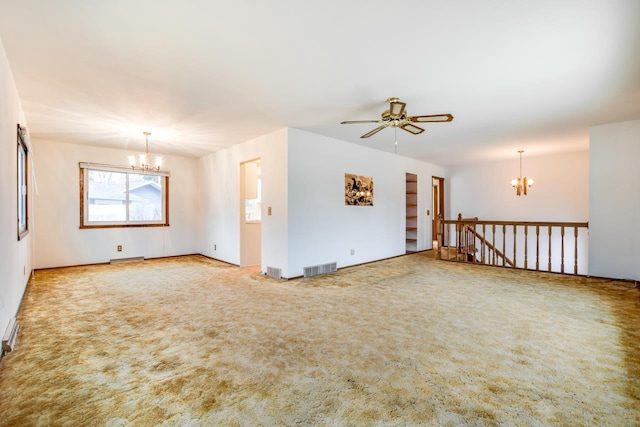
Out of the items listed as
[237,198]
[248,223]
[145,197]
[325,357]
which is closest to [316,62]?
[325,357]

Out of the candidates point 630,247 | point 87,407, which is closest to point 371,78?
point 87,407

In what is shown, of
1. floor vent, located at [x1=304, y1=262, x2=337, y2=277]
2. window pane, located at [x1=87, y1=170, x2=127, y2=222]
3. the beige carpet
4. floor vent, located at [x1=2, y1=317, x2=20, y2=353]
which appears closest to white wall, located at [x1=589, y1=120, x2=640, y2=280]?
the beige carpet

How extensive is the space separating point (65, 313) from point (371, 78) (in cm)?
415

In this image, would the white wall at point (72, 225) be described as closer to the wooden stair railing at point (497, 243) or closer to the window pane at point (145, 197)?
the window pane at point (145, 197)

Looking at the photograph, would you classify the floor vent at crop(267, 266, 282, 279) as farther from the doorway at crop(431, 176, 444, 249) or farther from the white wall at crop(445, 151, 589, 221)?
the white wall at crop(445, 151, 589, 221)

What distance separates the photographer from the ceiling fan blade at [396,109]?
3.27 m

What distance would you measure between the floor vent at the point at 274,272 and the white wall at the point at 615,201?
17.1ft

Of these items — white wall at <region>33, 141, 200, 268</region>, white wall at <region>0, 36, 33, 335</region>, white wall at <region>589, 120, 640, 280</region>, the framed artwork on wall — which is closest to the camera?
white wall at <region>0, 36, 33, 335</region>

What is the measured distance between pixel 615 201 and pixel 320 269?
4.90 m

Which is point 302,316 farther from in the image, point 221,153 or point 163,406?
point 221,153

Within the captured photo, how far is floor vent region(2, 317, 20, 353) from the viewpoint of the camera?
2.31m

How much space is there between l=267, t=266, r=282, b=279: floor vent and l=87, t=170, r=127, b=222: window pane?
12.7ft

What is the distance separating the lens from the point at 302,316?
124 inches

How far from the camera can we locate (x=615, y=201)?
15.6ft
